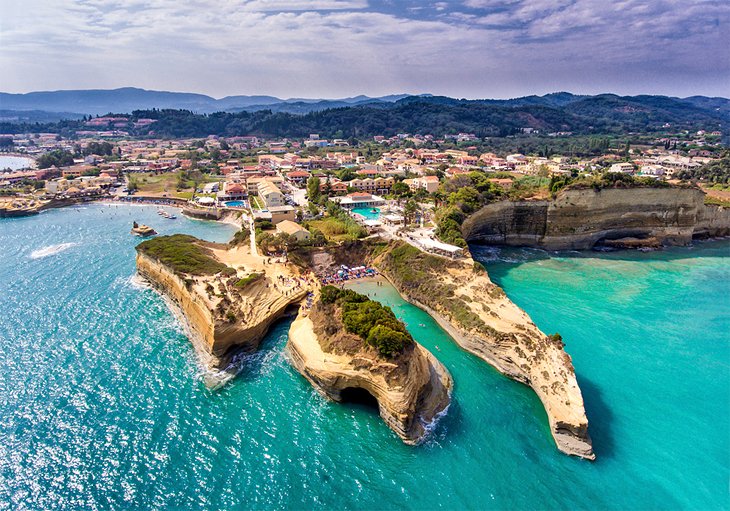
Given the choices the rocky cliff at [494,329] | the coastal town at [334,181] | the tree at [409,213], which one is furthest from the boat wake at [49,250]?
the tree at [409,213]

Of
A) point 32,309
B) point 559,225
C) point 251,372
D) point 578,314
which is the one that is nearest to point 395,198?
point 559,225

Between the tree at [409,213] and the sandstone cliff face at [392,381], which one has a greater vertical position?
the tree at [409,213]

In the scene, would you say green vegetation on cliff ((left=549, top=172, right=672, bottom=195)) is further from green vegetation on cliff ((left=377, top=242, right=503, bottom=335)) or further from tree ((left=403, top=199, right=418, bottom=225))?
green vegetation on cliff ((left=377, top=242, right=503, bottom=335))

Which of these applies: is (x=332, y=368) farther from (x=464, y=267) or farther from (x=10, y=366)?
(x=10, y=366)

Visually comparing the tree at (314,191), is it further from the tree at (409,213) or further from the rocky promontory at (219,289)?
the rocky promontory at (219,289)

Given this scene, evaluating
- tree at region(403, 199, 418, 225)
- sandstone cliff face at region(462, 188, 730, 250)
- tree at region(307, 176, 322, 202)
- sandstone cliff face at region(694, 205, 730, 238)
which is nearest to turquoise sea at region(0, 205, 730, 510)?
sandstone cliff face at region(462, 188, 730, 250)
